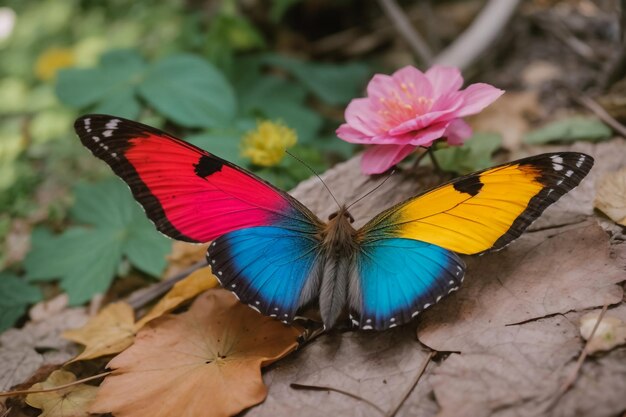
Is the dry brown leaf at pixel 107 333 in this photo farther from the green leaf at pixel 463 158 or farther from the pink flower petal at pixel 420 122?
the green leaf at pixel 463 158

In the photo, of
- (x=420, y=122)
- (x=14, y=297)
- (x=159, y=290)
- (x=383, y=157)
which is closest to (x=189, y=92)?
(x=159, y=290)

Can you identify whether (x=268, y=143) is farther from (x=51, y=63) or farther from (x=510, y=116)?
(x=51, y=63)

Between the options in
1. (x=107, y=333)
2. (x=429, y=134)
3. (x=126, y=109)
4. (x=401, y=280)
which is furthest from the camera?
(x=126, y=109)

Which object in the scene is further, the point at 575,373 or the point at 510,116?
the point at 510,116

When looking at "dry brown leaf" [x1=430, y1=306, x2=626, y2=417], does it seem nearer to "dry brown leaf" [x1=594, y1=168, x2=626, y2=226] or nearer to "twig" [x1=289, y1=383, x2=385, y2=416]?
"twig" [x1=289, y1=383, x2=385, y2=416]

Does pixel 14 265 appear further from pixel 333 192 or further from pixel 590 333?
pixel 590 333

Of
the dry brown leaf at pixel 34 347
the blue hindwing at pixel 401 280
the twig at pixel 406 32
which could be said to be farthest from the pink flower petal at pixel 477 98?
the dry brown leaf at pixel 34 347

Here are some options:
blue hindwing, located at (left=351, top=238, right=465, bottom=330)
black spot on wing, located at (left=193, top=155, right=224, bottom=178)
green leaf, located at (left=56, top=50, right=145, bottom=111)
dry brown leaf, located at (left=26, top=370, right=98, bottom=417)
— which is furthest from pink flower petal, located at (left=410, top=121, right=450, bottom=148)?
green leaf, located at (left=56, top=50, right=145, bottom=111)
